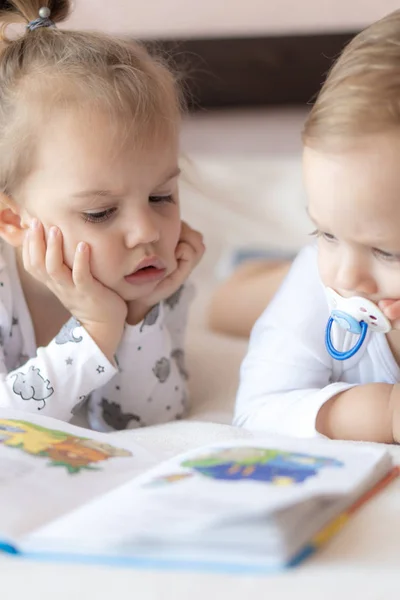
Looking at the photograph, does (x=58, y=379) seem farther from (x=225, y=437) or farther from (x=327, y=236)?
(x=327, y=236)

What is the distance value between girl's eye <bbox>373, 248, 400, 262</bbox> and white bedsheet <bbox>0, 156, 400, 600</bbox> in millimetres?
210

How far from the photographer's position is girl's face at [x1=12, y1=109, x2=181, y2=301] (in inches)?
42.3

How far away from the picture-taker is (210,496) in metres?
0.71

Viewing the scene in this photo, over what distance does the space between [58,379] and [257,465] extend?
1.29 ft

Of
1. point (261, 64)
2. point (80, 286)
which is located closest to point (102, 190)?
point (80, 286)

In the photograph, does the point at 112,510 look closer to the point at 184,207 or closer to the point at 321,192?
the point at 321,192

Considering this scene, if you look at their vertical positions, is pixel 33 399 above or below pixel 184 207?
above

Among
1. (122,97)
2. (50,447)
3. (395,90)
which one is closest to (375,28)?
(395,90)

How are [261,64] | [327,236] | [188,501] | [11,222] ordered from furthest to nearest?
[261,64] < [11,222] < [327,236] < [188,501]

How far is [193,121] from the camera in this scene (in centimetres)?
229

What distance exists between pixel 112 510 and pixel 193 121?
1.69 metres

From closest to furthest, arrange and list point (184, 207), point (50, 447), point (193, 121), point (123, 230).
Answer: point (50, 447), point (123, 230), point (184, 207), point (193, 121)

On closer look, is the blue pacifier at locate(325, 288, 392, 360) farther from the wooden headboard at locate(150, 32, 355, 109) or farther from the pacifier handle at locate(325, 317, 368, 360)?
the wooden headboard at locate(150, 32, 355, 109)

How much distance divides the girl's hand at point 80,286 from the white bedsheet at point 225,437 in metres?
0.13
